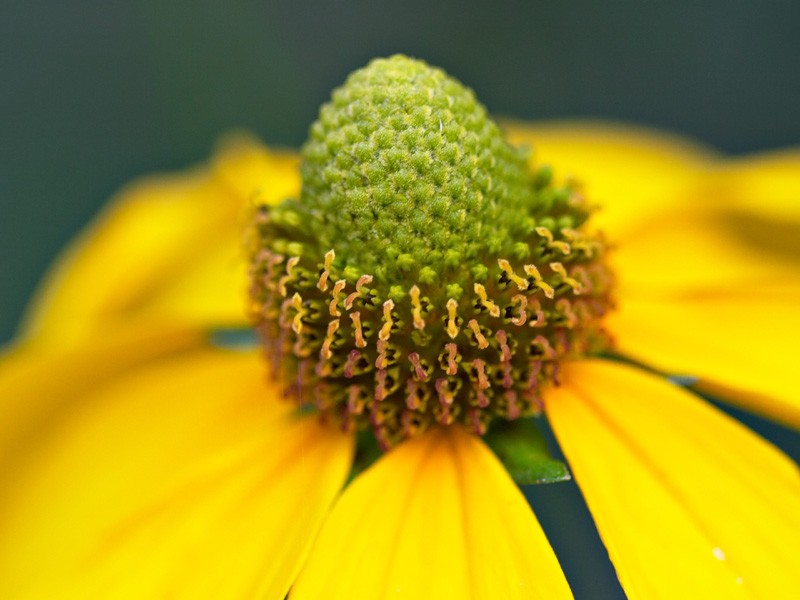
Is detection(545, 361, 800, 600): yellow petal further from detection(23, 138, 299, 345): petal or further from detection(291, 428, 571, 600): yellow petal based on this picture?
detection(23, 138, 299, 345): petal

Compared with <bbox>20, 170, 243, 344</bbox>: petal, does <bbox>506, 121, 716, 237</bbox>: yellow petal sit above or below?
above

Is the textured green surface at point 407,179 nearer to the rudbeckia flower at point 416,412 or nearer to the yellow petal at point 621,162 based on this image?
the rudbeckia flower at point 416,412

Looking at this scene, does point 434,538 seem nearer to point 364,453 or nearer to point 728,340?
point 364,453

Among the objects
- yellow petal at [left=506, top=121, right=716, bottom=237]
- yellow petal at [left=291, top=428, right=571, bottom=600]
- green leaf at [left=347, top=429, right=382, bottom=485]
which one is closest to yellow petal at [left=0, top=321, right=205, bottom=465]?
green leaf at [left=347, top=429, right=382, bottom=485]

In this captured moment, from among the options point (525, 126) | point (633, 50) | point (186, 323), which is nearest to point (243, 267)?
point (186, 323)

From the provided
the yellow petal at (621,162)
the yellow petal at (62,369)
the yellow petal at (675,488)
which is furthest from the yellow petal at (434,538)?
the yellow petal at (621,162)

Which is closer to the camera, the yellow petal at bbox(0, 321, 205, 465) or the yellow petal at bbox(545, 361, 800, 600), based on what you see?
the yellow petal at bbox(545, 361, 800, 600)

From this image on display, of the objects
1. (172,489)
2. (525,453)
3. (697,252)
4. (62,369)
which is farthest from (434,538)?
(697,252)
